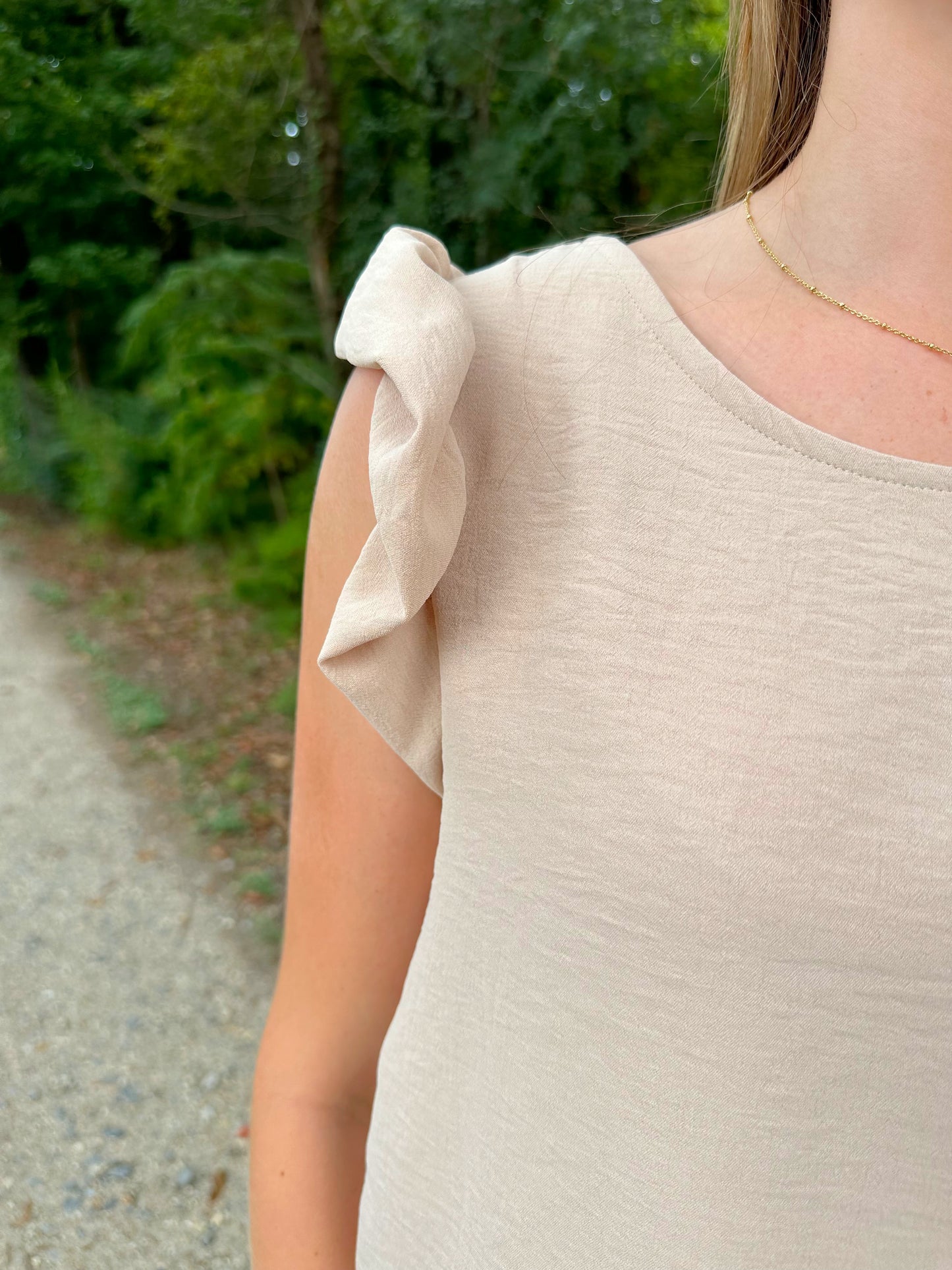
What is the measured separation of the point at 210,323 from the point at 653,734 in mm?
6216

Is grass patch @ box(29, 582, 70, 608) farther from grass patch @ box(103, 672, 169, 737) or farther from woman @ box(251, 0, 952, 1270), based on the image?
woman @ box(251, 0, 952, 1270)

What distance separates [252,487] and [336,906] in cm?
619

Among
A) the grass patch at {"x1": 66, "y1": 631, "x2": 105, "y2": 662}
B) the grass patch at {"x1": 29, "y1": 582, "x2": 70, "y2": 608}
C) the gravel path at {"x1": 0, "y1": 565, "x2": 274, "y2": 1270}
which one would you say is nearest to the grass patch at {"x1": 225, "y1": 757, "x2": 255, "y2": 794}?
the gravel path at {"x1": 0, "y1": 565, "x2": 274, "y2": 1270}

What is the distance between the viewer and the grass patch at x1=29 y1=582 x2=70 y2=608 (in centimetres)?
610

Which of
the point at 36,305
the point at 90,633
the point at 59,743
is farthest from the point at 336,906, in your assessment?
the point at 36,305

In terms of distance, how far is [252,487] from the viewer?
6691 millimetres

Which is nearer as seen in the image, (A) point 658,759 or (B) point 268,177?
(A) point 658,759

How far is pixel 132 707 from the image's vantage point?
16.2ft

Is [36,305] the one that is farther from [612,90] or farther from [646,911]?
[646,911]

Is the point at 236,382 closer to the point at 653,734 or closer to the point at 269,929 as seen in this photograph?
the point at 269,929

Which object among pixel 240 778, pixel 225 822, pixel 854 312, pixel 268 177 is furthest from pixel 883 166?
pixel 268 177

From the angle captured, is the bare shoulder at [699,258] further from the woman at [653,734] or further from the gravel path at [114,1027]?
the gravel path at [114,1027]

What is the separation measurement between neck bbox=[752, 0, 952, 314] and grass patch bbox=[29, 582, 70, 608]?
236 inches

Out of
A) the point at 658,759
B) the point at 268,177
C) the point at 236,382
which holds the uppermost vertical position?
the point at 658,759
